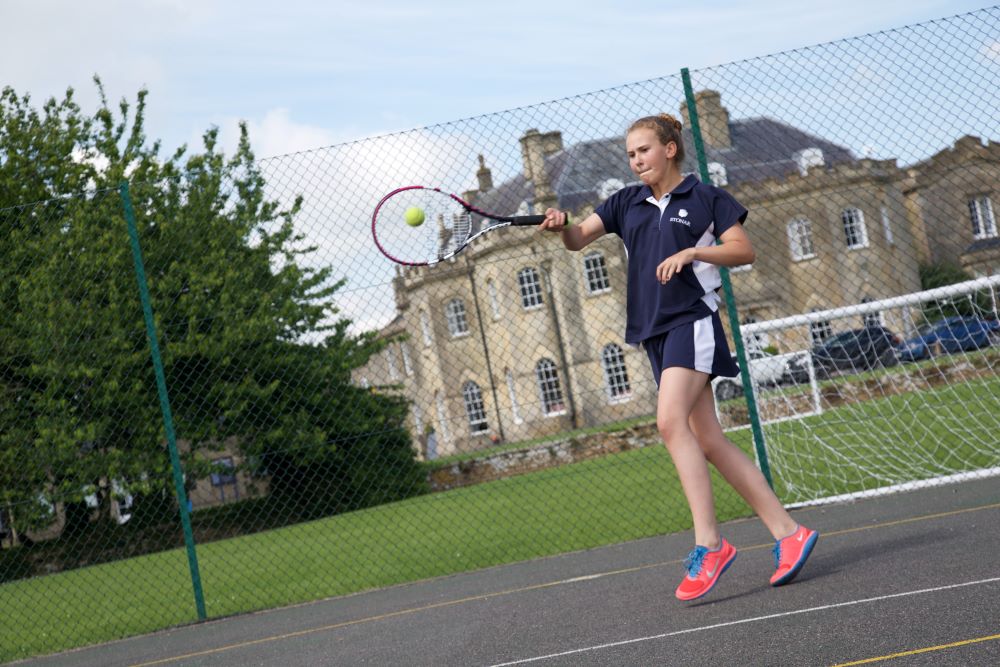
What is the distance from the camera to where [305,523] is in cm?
1481

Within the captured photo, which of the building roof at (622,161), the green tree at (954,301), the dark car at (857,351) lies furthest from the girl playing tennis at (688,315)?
the dark car at (857,351)

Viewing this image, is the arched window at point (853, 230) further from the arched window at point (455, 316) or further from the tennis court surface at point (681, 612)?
the arched window at point (455, 316)

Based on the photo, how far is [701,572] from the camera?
18.1 feet

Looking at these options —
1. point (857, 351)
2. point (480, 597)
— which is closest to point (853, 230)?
point (857, 351)

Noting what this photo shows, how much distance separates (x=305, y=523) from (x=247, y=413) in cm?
289

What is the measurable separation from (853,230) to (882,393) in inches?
126

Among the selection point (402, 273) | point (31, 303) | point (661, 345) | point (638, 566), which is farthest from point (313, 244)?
point (661, 345)

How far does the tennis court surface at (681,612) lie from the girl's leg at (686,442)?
373 millimetres

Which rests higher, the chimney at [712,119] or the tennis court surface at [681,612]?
the chimney at [712,119]

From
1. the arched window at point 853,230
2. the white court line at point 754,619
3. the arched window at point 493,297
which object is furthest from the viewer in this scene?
the arched window at point 493,297

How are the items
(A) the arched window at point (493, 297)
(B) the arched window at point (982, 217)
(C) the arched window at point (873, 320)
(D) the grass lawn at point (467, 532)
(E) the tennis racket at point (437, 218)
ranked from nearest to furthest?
(E) the tennis racket at point (437, 218) < (B) the arched window at point (982, 217) < (D) the grass lawn at point (467, 532) < (C) the arched window at point (873, 320) < (A) the arched window at point (493, 297)

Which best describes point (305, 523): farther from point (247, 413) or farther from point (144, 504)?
point (144, 504)

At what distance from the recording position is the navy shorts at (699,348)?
5.62 metres

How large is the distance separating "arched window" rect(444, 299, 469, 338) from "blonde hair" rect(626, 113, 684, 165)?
6.03 m
